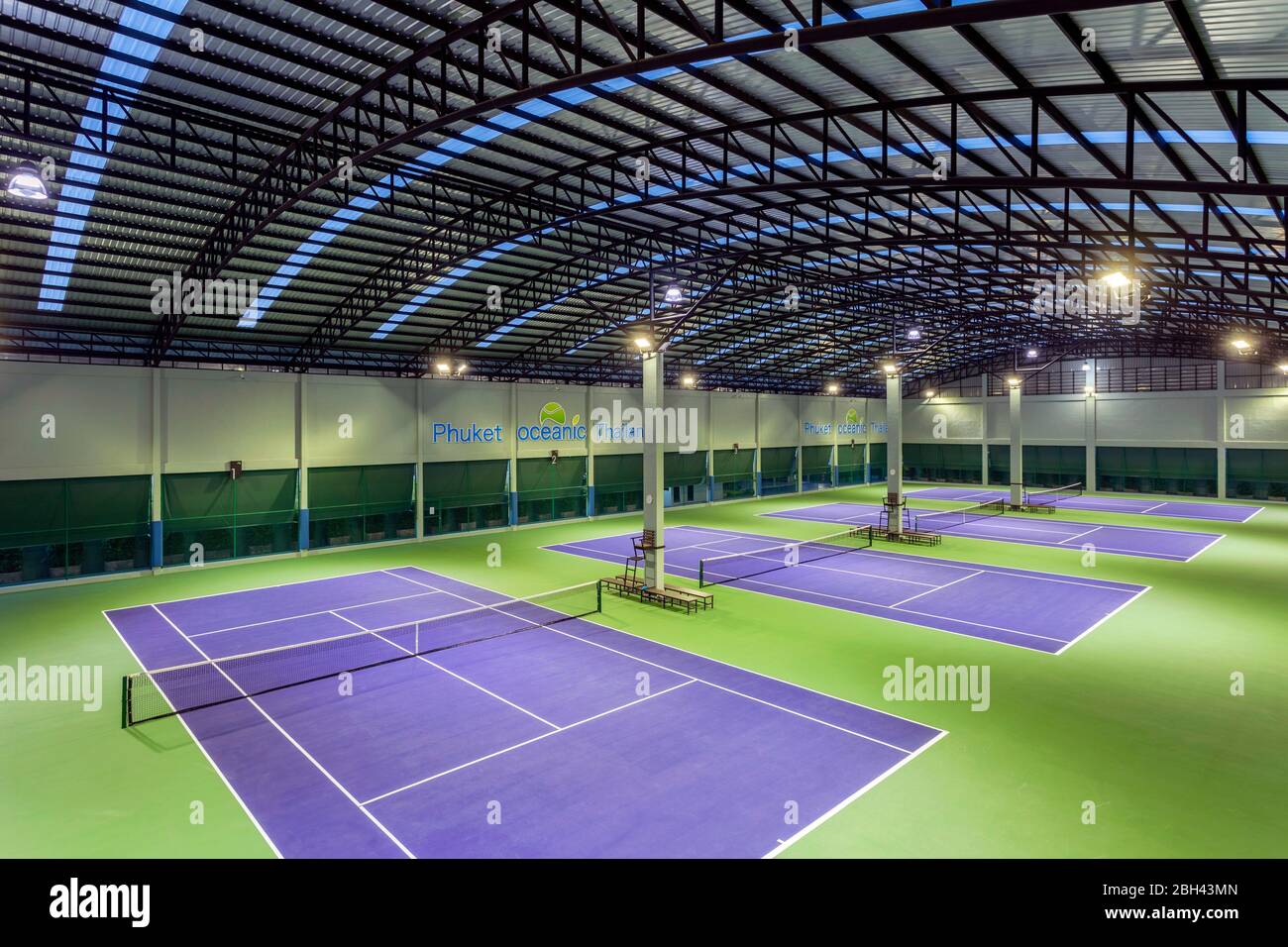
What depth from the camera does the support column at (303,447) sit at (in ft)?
98.8

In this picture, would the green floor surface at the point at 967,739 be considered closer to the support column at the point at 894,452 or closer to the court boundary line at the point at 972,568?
the court boundary line at the point at 972,568

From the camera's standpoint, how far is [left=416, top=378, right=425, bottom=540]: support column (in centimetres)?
3412

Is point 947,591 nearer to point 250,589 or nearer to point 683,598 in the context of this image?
point 683,598

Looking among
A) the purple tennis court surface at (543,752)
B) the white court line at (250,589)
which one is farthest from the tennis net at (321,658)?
the white court line at (250,589)

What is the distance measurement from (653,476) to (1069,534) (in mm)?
23721

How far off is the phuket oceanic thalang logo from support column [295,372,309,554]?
1066cm

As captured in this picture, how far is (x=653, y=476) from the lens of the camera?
894 inches

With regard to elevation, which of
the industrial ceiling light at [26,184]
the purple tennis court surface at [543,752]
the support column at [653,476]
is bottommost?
the purple tennis court surface at [543,752]

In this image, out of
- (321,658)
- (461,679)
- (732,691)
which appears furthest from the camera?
(321,658)

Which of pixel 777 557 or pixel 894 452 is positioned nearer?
pixel 777 557

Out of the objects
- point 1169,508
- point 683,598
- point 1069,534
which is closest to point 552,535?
point 683,598

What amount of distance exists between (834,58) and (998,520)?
32656mm

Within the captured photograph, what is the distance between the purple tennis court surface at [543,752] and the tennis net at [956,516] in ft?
76.9

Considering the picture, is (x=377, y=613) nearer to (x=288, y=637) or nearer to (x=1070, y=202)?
(x=288, y=637)
